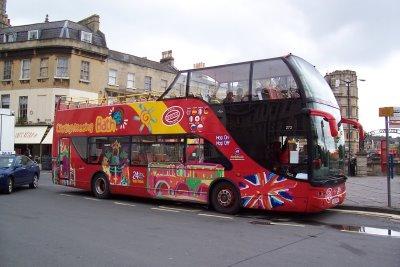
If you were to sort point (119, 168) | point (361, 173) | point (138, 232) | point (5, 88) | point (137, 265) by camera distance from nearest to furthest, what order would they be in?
point (137, 265) → point (138, 232) → point (119, 168) → point (361, 173) → point (5, 88)

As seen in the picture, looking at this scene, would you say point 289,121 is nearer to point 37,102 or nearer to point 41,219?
point 41,219

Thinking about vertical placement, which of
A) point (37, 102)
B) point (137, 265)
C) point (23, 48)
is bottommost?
point (137, 265)

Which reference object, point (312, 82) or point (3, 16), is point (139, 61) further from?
point (312, 82)

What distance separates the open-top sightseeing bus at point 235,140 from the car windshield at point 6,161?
450cm

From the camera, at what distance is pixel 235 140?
39.4ft

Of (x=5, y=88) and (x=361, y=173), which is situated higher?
(x=5, y=88)

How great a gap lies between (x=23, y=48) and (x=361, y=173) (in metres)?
28.4

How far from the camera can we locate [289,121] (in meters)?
11.0

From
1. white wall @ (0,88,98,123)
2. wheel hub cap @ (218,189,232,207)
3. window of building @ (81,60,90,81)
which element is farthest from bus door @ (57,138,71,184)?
window of building @ (81,60,90,81)

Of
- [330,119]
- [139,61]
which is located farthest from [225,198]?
[139,61]

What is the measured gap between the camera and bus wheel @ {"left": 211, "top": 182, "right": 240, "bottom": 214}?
39.3 feet

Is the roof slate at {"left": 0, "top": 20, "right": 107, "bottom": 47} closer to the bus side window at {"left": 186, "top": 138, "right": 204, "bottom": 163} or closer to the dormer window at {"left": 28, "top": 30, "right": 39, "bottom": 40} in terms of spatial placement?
the dormer window at {"left": 28, "top": 30, "right": 39, "bottom": 40}

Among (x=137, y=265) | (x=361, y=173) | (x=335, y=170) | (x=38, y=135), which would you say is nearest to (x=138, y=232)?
(x=137, y=265)

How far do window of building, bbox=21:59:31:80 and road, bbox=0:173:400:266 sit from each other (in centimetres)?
2711
